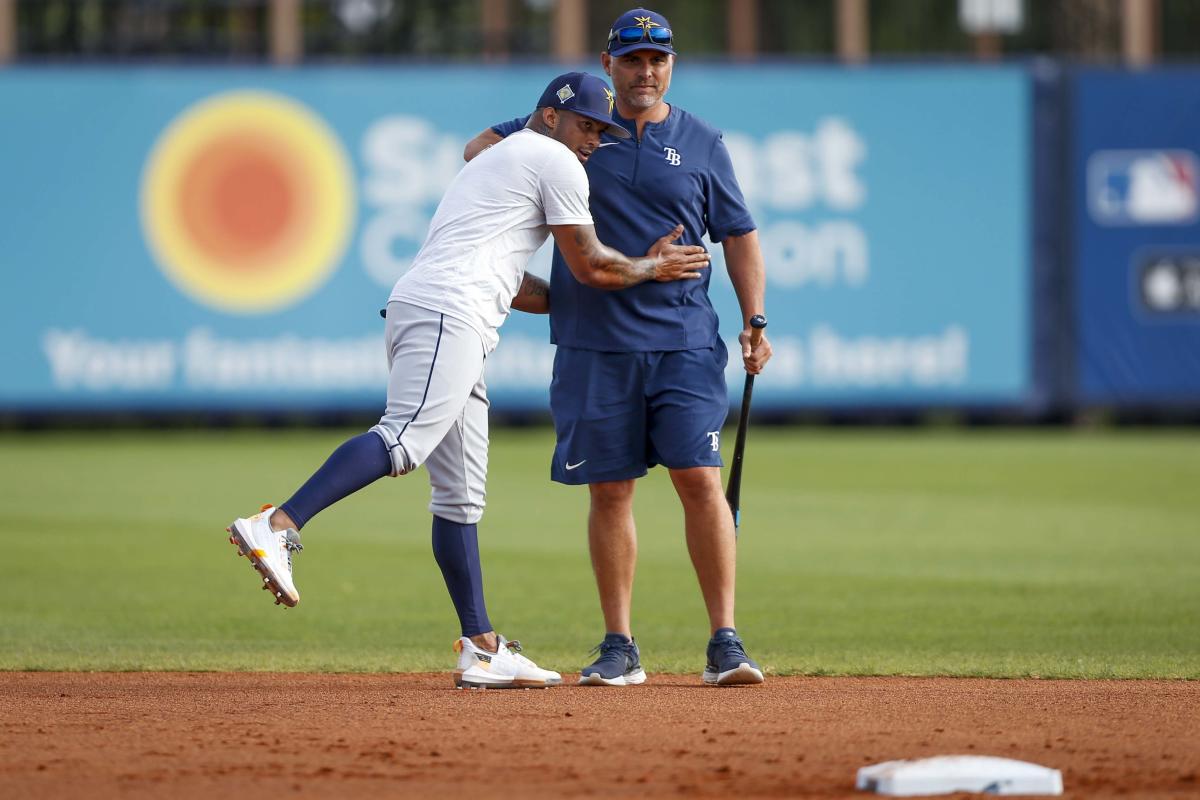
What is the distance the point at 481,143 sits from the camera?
680 centimetres

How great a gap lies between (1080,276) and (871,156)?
2854 millimetres

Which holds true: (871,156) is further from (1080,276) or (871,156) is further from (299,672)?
(299,672)

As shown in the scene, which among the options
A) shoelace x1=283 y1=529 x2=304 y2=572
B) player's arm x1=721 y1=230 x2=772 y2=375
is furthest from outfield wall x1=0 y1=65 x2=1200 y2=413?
shoelace x1=283 y1=529 x2=304 y2=572

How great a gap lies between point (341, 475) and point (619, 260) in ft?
4.08

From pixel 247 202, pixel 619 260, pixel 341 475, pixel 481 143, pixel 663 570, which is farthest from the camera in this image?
pixel 247 202

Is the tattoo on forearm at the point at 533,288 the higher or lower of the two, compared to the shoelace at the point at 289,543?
higher

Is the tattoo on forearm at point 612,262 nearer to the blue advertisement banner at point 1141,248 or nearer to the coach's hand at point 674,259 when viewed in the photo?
the coach's hand at point 674,259

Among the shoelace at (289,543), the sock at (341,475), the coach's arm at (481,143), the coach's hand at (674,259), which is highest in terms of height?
the coach's arm at (481,143)

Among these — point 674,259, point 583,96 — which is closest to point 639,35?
point 583,96

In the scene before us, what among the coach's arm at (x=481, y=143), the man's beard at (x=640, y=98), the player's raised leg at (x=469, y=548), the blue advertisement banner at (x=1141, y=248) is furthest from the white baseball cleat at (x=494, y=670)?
the blue advertisement banner at (x=1141, y=248)

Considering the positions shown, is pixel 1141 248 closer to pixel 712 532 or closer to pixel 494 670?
pixel 712 532

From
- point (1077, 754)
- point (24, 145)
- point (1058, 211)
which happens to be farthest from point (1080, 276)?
point (1077, 754)

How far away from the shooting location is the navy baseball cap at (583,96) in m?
6.37

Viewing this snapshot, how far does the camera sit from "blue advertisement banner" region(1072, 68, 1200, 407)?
21547 mm
